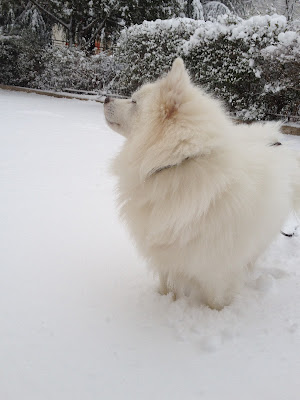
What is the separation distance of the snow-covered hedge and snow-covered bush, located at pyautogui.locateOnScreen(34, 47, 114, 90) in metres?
2.01

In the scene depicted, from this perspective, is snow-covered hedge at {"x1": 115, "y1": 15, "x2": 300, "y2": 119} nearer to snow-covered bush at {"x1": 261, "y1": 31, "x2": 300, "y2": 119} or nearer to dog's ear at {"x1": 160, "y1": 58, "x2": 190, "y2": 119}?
snow-covered bush at {"x1": 261, "y1": 31, "x2": 300, "y2": 119}

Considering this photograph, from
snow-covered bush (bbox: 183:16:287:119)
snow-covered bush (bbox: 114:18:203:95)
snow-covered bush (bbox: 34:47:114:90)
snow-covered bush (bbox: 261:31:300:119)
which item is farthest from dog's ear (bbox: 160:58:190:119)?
snow-covered bush (bbox: 34:47:114:90)

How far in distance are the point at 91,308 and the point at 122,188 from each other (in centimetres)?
71

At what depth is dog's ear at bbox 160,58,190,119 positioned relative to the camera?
58.5 inches

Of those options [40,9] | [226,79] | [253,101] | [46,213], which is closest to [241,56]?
[226,79]

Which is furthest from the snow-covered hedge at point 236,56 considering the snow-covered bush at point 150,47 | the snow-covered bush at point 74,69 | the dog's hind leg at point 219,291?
the dog's hind leg at point 219,291

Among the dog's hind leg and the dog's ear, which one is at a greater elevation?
the dog's ear

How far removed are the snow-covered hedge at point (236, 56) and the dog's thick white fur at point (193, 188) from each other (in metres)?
5.80

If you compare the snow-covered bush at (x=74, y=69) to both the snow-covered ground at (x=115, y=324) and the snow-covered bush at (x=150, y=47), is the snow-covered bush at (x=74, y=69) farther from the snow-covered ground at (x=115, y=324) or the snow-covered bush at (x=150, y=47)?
the snow-covered ground at (x=115, y=324)

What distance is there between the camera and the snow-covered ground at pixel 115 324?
133cm

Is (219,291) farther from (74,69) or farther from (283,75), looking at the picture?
(74,69)

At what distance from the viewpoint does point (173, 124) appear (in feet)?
4.83

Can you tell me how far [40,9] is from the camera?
1230 centimetres

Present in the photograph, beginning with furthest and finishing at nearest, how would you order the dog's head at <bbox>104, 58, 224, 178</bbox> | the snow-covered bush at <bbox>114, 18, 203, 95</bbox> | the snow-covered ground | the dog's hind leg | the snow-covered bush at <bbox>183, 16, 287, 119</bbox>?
the snow-covered bush at <bbox>114, 18, 203, 95</bbox>, the snow-covered bush at <bbox>183, 16, 287, 119</bbox>, the dog's hind leg, the dog's head at <bbox>104, 58, 224, 178</bbox>, the snow-covered ground
